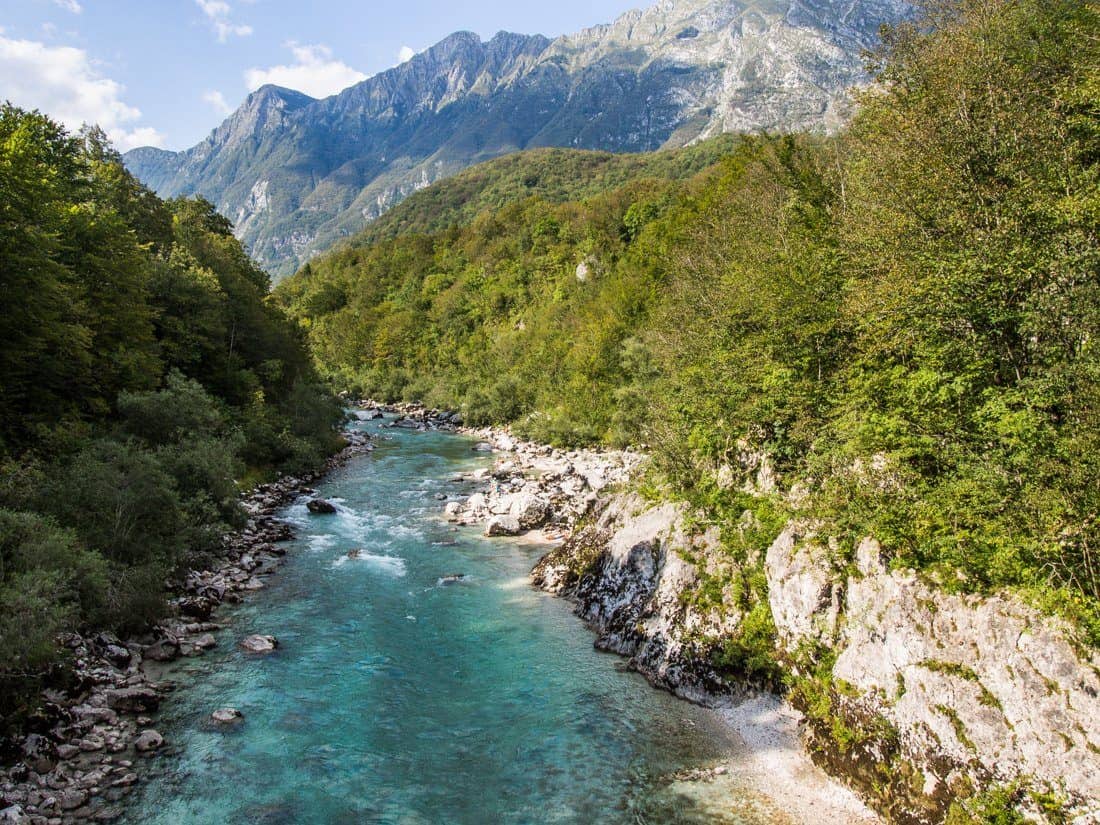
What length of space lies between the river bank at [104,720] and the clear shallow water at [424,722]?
1.58 ft

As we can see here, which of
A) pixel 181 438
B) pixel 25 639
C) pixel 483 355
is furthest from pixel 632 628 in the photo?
pixel 483 355

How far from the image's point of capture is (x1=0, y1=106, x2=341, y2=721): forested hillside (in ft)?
43.2

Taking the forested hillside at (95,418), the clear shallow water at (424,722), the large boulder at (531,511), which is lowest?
the clear shallow water at (424,722)

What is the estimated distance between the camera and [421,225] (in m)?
143

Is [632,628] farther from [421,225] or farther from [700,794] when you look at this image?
[421,225]


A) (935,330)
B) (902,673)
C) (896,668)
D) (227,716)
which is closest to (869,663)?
(896,668)

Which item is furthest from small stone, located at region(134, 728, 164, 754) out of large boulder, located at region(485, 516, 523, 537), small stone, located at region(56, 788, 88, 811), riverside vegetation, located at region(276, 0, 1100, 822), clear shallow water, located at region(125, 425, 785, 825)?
large boulder, located at region(485, 516, 523, 537)

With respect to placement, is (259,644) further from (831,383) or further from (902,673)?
(831,383)

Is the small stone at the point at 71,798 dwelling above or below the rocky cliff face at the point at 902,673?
below

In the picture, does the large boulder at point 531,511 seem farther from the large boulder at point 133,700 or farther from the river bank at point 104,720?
the large boulder at point 133,700

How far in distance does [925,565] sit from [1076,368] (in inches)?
164

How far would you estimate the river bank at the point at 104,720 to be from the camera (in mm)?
9906

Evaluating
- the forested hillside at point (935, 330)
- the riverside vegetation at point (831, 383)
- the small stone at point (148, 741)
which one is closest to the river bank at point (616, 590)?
the riverside vegetation at point (831, 383)

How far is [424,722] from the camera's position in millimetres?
12984
